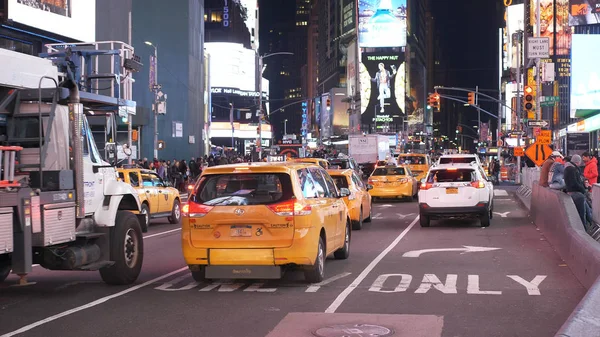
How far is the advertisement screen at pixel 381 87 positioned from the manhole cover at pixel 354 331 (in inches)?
6116

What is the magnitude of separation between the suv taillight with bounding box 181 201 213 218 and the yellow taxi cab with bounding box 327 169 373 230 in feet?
26.3

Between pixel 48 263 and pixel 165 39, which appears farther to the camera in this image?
pixel 165 39

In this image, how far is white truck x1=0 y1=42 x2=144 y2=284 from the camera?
9344 millimetres

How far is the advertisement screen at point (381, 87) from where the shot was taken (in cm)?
16375

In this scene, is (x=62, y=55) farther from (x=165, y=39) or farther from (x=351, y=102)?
(x=351, y=102)

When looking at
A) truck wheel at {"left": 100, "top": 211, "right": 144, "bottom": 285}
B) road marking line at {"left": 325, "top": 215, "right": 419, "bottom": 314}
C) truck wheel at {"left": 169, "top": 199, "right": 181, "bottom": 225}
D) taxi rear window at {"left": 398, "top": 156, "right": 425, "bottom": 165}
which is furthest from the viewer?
taxi rear window at {"left": 398, "top": 156, "right": 425, "bottom": 165}

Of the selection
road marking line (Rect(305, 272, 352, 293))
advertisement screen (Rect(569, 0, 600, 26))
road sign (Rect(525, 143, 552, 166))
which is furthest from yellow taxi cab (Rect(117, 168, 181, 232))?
advertisement screen (Rect(569, 0, 600, 26))

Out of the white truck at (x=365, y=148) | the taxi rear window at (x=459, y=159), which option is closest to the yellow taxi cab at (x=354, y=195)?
the taxi rear window at (x=459, y=159)

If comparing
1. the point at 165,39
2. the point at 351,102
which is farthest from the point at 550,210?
the point at 351,102

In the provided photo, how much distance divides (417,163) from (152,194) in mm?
20495

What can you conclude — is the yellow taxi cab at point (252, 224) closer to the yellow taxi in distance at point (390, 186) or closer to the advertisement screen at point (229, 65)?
the yellow taxi in distance at point (390, 186)

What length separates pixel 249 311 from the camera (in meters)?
9.55

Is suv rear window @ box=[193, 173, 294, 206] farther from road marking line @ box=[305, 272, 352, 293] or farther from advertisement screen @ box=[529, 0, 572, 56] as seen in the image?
advertisement screen @ box=[529, 0, 572, 56]

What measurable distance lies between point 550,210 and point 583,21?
71718mm
